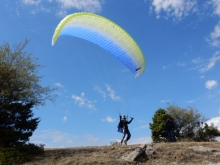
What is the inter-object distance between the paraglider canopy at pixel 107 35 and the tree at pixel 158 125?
1443 centimetres

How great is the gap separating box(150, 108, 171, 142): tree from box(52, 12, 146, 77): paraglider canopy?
47.3ft

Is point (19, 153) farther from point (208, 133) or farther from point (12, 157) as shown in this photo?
point (208, 133)

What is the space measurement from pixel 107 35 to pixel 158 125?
16.9 meters

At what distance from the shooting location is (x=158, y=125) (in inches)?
1133

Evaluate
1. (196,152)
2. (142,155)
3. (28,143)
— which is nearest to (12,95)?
(28,143)

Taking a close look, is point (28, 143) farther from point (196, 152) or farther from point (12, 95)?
point (196, 152)

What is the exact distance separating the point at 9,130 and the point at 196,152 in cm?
965

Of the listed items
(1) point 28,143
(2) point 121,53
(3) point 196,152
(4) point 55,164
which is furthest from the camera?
(2) point 121,53

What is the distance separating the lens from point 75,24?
44.8ft

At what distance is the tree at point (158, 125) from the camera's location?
2850cm

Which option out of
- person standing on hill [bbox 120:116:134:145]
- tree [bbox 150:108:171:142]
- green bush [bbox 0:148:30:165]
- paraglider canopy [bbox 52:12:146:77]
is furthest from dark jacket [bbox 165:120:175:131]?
tree [bbox 150:108:171:142]

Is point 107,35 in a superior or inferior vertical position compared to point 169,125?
superior

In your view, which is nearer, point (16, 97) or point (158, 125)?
point (16, 97)

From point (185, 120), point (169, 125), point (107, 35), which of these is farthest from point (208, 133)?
point (107, 35)
